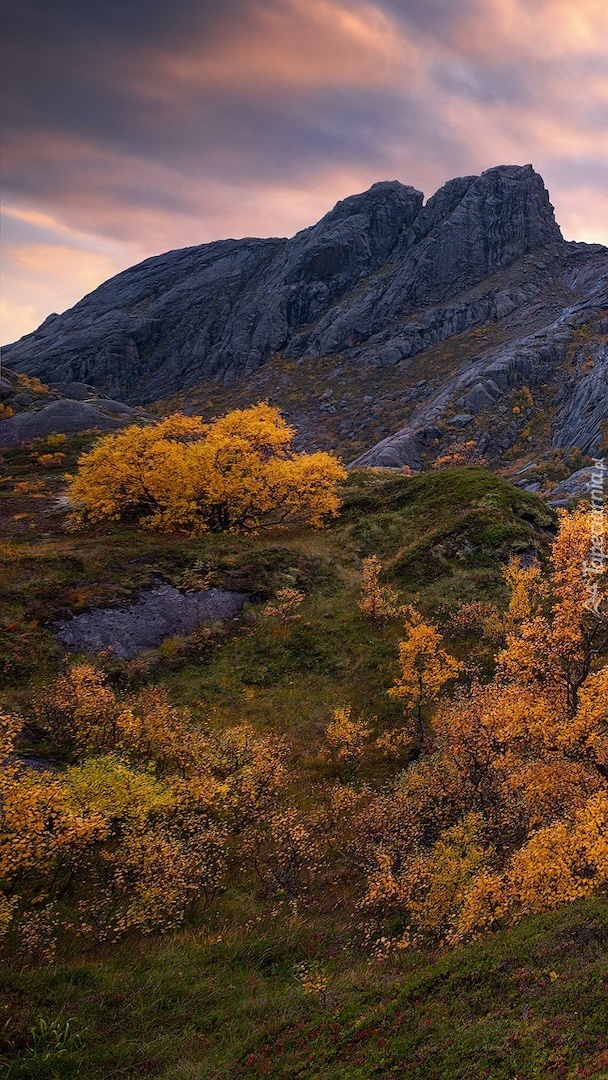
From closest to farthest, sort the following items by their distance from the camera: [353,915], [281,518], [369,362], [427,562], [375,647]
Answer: [353,915]
[375,647]
[427,562]
[281,518]
[369,362]

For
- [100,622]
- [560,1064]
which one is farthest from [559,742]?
[100,622]

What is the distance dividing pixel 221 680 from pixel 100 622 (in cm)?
790

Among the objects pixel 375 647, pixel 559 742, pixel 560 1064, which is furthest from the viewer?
pixel 375 647

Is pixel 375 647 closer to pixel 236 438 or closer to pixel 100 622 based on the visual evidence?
pixel 100 622

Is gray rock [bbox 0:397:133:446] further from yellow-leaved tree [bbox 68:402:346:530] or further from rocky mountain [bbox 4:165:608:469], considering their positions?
rocky mountain [bbox 4:165:608:469]

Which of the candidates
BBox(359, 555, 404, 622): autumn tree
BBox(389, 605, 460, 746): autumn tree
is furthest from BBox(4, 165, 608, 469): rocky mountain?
BBox(389, 605, 460, 746): autumn tree

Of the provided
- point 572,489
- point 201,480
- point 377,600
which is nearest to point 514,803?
point 377,600

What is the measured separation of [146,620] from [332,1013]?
73.3 ft

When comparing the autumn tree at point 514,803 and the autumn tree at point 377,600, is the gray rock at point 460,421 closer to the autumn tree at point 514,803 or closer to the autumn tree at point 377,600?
the autumn tree at point 377,600

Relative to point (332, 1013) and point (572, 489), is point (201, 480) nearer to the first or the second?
point (332, 1013)

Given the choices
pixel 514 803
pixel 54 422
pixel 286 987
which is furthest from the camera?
pixel 54 422

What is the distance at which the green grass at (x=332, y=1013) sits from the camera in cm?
781

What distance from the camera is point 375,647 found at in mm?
30172

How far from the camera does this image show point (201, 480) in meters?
41.1
